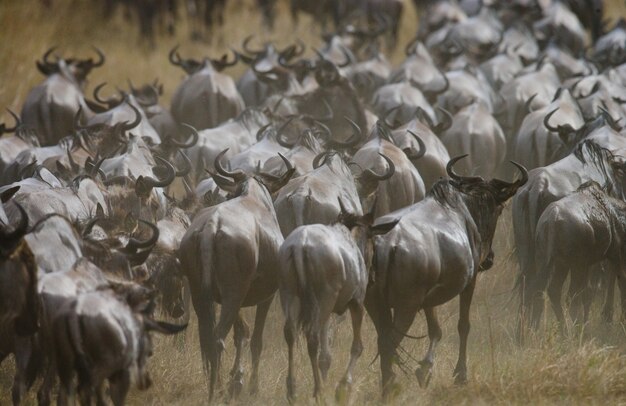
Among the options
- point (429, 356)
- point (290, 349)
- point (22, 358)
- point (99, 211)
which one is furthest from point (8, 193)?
point (429, 356)

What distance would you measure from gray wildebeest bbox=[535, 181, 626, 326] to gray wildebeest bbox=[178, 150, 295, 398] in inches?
82.4

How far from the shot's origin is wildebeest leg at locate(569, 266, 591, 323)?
9.09 metres

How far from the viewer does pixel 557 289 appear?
29.8ft

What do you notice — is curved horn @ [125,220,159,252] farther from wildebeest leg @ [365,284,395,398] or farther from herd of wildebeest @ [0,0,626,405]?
wildebeest leg @ [365,284,395,398]

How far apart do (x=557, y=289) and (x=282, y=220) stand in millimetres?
2123

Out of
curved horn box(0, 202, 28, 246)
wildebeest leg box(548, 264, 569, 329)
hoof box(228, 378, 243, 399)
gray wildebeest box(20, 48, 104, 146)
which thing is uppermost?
curved horn box(0, 202, 28, 246)

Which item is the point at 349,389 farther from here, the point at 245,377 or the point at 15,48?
the point at 15,48

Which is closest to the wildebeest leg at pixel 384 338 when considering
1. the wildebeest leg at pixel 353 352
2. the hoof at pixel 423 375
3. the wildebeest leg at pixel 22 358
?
the wildebeest leg at pixel 353 352

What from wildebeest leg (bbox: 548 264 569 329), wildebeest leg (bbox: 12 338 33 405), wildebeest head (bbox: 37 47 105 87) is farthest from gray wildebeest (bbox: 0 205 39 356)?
wildebeest head (bbox: 37 47 105 87)

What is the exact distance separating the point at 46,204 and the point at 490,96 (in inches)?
314

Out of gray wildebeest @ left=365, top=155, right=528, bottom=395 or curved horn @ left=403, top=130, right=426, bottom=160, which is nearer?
gray wildebeest @ left=365, top=155, right=528, bottom=395

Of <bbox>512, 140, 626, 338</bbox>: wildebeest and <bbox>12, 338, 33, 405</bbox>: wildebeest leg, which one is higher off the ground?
<bbox>512, 140, 626, 338</bbox>: wildebeest

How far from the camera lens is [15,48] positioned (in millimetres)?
20891

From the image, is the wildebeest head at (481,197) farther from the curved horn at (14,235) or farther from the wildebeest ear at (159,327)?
the curved horn at (14,235)
